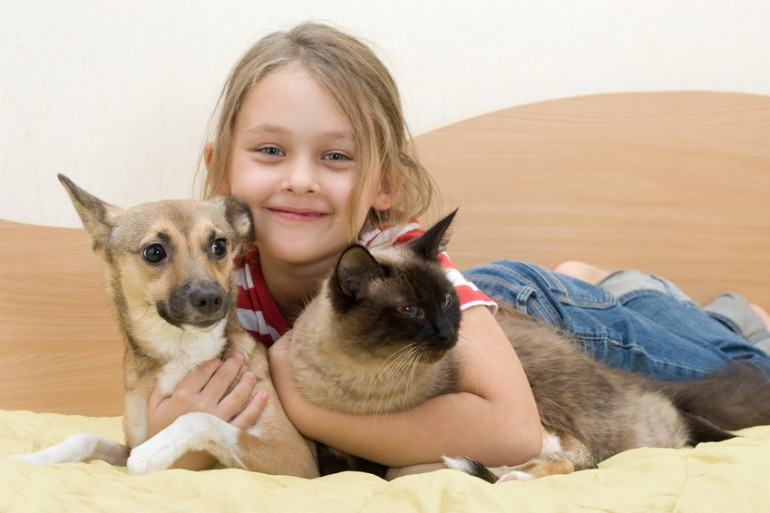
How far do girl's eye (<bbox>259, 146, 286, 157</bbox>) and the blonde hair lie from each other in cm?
21

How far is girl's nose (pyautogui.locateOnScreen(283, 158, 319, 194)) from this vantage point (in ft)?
7.19

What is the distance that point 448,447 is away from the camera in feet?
6.09

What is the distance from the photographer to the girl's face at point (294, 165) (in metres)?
2.23

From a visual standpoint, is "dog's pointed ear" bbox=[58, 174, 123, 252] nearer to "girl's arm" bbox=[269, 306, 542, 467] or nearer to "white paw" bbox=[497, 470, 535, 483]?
"girl's arm" bbox=[269, 306, 542, 467]

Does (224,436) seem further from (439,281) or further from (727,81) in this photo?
(727,81)

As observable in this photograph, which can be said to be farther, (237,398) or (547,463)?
(237,398)

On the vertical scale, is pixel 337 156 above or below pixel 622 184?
above

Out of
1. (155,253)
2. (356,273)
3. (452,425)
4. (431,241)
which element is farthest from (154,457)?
(431,241)

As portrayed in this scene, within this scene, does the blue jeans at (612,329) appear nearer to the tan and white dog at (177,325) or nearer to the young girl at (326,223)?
the young girl at (326,223)

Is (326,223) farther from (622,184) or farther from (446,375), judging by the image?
(622,184)

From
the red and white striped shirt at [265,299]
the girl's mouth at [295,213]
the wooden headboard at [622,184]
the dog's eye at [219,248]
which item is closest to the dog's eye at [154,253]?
the dog's eye at [219,248]

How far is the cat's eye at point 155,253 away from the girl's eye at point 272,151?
61cm

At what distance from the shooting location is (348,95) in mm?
2295

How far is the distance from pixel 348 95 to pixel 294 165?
31cm
